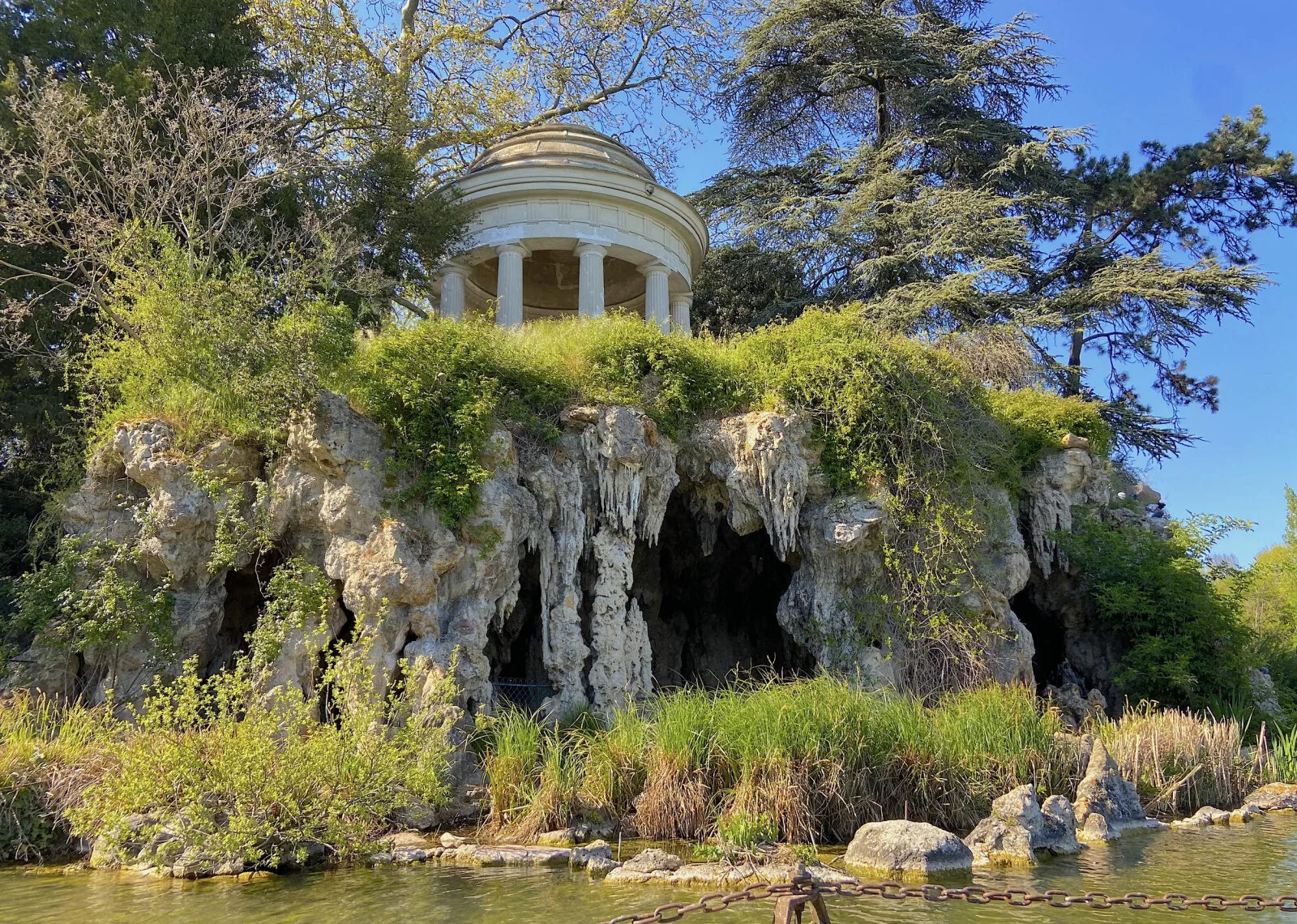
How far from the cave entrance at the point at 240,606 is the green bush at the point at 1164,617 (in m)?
11.7

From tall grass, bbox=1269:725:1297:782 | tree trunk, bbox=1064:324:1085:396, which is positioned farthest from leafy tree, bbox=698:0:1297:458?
tall grass, bbox=1269:725:1297:782

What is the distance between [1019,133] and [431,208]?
42.8 ft

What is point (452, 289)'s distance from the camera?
18.5 metres

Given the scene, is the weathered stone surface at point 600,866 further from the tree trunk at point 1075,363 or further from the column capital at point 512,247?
the tree trunk at point 1075,363

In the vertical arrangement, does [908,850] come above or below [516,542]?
below

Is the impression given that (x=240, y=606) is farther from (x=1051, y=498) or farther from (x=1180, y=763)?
(x=1051, y=498)

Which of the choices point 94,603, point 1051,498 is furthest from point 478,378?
point 1051,498

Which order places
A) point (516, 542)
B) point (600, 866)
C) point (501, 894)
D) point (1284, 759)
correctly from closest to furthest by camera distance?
point (501, 894) < point (600, 866) < point (516, 542) < point (1284, 759)

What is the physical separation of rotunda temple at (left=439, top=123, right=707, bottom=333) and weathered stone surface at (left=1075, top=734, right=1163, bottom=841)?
1024 cm

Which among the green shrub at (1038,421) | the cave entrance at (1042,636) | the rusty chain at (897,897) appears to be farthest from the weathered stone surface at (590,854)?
the cave entrance at (1042,636)

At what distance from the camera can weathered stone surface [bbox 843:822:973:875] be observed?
749cm

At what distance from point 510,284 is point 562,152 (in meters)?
3.10

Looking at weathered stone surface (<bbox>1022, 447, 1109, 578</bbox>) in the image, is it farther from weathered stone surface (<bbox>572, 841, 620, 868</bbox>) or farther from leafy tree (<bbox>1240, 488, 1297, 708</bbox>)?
weathered stone surface (<bbox>572, 841, 620, 868</bbox>)

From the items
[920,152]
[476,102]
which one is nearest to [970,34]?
[920,152]
